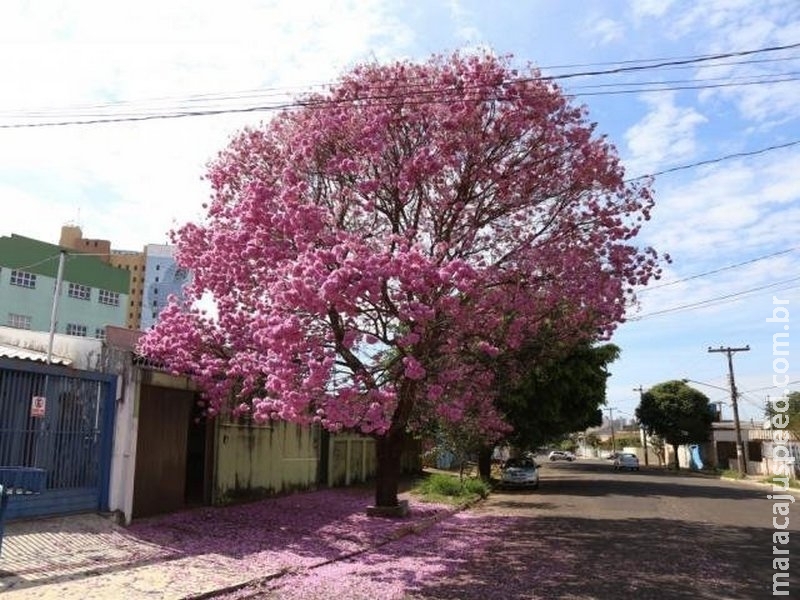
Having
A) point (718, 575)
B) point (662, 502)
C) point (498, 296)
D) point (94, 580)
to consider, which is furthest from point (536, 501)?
point (94, 580)

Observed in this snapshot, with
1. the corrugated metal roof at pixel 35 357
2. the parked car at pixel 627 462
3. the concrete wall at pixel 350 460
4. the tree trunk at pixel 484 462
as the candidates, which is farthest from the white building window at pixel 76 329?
the parked car at pixel 627 462

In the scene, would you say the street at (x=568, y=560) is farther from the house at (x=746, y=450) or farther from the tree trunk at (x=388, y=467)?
the house at (x=746, y=450)

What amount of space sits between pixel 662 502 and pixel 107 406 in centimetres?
1776

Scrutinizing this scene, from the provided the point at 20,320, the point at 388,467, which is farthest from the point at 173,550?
the point at 20,320

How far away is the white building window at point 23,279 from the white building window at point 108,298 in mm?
5616

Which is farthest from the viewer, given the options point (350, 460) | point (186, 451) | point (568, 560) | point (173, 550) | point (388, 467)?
point (350, 460)

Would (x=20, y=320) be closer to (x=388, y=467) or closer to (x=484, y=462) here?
(x=484, y=462)

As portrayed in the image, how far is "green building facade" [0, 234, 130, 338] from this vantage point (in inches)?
1779

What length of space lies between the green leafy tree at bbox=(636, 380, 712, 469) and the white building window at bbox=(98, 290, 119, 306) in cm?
4367

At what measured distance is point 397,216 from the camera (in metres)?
15.5

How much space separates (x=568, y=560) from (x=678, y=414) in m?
51.7

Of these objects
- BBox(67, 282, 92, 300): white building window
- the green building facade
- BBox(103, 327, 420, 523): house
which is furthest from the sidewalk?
BBox(67, 282, 92, 300): white building window

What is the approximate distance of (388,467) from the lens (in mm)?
17172

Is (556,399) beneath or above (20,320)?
beneath
